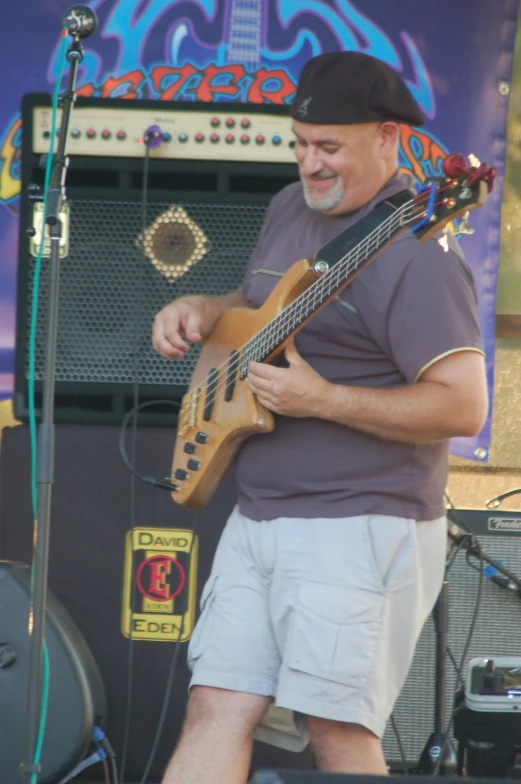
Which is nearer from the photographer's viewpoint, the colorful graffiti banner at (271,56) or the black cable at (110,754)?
the black cable at (110,754)

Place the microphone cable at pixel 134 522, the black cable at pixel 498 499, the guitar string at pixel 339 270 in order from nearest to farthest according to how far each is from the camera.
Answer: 1. the guitar string at pixel 339 270
2. the microphone cable at pixel 134 522
3. the black cable at pixel 498 499

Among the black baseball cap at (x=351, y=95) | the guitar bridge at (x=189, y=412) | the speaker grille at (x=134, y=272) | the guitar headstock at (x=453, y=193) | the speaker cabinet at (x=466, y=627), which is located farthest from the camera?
the speaker cabinet at (x=466, y=627)

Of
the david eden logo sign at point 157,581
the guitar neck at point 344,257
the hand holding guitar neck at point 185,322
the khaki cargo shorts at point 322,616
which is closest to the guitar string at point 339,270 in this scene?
the guitar neck at point 344,257

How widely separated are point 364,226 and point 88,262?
1.15 metres

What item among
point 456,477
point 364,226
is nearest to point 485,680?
point 456,477

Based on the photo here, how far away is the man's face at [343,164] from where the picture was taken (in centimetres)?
235

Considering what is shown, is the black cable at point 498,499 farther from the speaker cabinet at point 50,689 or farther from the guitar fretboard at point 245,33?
the guitar fretboard at point 245,33

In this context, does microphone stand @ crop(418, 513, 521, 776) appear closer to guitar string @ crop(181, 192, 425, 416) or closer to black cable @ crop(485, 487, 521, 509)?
black cable @ crop(485, 487, 521, 509)

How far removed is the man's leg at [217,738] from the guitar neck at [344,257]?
2.26 ft

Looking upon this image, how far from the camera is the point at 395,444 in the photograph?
2324 mm

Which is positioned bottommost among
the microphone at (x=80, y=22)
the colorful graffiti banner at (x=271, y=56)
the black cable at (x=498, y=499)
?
the black cable at (x=498, y=499)

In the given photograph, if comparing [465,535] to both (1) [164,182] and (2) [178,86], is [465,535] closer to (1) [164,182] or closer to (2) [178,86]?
(1) [164,182]

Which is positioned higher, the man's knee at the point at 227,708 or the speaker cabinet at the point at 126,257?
the speaker cabinet at the point at 126,257

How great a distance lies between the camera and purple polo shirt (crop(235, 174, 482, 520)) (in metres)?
2.24
